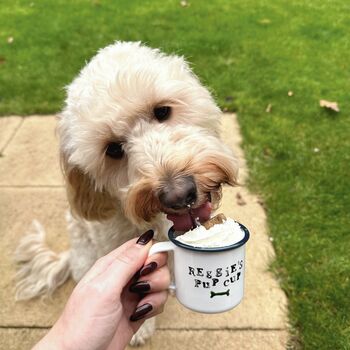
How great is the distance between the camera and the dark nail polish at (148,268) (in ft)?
6.39

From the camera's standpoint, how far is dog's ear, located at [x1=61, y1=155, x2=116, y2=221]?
8.98 feet

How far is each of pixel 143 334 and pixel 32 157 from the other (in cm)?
254

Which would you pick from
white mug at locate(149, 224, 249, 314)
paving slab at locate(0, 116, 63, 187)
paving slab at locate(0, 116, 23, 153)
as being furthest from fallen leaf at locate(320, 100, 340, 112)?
white mug at locate(149, 224, 249, 314)

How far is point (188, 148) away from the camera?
2.27 metres

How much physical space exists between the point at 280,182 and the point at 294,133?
32.9 inches

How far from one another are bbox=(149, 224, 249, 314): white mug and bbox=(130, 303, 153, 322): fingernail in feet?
0.85

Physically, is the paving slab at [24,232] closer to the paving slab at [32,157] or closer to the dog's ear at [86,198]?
the paving slab at [32,157]

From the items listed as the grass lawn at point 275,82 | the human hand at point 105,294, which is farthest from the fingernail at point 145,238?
the grass lawn at point 275,82

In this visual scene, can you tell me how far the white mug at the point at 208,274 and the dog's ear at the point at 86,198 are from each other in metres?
0.91

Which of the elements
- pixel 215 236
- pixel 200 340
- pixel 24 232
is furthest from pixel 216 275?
pixel 24 232

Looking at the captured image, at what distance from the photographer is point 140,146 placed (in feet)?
7.92

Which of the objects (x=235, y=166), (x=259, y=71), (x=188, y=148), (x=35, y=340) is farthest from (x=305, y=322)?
(x=259, y=71)

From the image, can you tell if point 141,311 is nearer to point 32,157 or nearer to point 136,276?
point 136,276

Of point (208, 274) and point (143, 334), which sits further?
point (143, 334)
